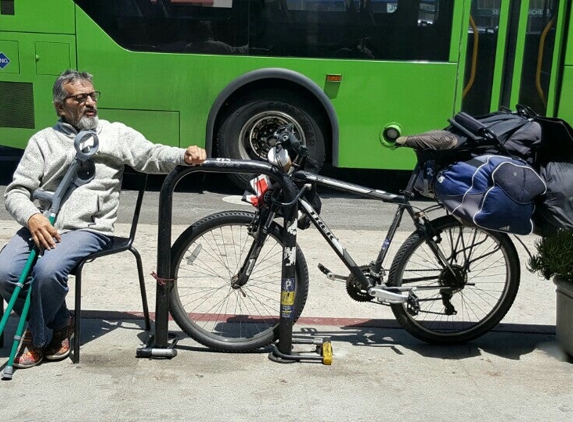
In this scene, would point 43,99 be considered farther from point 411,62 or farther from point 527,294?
point 527,294

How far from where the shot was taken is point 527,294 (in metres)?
5.83

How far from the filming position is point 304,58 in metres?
8.56

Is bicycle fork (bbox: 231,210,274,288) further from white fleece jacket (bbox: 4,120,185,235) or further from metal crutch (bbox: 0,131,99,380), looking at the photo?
metal crutch (bbox: 0,131,99,380)

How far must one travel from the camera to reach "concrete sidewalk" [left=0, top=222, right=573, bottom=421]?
393 cm

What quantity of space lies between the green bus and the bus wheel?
20mm

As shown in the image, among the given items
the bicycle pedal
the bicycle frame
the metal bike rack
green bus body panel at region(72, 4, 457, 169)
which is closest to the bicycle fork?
the bicycle frame

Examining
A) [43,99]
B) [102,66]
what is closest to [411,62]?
[102,66]

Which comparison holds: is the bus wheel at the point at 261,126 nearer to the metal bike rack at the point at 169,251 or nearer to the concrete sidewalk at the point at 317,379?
the concrete sidewalk at the point at 317,379

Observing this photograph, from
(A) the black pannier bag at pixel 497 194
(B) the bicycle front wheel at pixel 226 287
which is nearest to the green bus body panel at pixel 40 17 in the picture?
(B) the bicycle front wheel at pixel 226 287

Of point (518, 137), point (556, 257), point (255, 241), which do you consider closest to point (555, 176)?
point (518, 137)

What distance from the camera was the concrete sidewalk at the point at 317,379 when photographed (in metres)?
3.93

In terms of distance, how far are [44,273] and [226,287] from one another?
1.42 m

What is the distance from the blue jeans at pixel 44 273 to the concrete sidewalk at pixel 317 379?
260 millimetres

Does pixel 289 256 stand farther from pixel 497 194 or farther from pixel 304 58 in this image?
pixel 304 58
